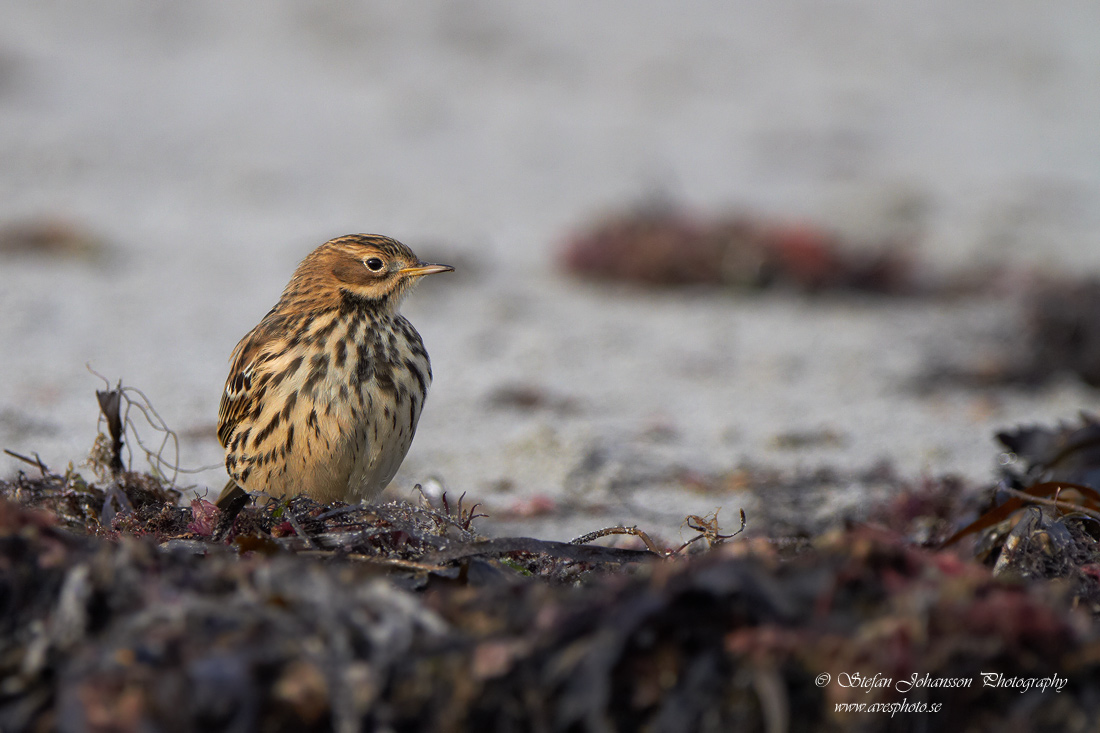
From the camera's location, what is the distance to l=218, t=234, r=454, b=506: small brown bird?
13.1 feet

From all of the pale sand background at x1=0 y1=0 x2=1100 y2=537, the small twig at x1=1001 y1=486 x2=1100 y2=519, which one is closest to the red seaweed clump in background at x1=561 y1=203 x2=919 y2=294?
the pale sand background at x1=0 y1=0 x2=1100 y2=537

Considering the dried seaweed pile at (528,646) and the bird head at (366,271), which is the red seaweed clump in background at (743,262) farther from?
the dried seaweed pile at (528,646)

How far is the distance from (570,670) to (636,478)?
3300 millimetres

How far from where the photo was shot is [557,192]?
514 inches

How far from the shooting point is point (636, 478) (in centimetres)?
561

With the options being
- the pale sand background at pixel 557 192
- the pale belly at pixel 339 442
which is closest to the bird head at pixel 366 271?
the pale belly at pixel 339 442

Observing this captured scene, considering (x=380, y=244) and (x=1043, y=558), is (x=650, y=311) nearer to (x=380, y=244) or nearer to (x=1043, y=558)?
(x=380, y=244)

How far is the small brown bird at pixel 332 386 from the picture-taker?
4.00 m

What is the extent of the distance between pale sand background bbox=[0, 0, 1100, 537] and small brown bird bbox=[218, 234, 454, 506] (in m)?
0.81

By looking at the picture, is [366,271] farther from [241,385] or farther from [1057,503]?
[1057,503]

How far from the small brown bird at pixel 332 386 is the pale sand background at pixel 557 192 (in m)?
0.81

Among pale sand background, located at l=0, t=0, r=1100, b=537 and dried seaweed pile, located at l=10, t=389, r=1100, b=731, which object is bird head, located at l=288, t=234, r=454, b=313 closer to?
pale sand background, located at l=0, t=0, r=1100, b=537

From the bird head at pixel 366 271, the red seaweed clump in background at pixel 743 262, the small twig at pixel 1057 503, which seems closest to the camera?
the small twig at pixel 1057 503

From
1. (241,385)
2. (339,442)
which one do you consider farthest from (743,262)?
(339,442)
